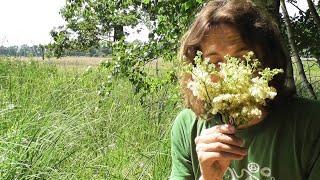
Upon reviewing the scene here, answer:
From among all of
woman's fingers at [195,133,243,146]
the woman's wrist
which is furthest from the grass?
woman's fingers at [195,133,243,146]

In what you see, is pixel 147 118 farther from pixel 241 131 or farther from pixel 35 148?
pixel 241 131

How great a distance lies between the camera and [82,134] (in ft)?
12.2

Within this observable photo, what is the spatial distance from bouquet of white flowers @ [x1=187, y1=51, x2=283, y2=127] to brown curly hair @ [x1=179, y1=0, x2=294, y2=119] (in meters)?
0.39

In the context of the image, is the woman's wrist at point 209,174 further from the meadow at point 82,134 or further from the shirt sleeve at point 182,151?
the meadow at point 82,134

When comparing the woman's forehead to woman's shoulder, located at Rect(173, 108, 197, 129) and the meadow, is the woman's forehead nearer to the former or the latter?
woman's shoulder, located at Rect(173, 108, 197, 129)

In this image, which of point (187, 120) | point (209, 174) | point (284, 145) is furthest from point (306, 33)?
point (209, 174)

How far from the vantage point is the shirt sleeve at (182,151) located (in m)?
1.95

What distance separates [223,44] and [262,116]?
28 cm

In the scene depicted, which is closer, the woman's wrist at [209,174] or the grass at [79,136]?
the woman's wrist at [209,174]

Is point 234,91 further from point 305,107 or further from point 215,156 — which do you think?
point 305,107

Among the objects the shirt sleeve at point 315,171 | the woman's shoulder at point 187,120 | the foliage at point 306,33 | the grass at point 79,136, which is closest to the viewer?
the shirt sleeve at point 315,171

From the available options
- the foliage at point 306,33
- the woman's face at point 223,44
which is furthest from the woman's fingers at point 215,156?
the foliage at point 306,33

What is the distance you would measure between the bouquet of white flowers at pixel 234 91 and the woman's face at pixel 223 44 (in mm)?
391

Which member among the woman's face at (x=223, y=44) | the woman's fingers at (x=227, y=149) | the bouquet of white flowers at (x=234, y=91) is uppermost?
the woman's face at (x=223, y=44)
